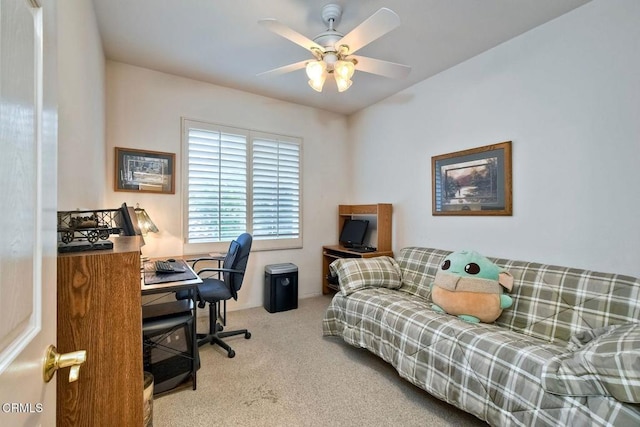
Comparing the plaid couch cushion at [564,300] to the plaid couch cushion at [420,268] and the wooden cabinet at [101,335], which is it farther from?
the wooden cabinet at [101,335]

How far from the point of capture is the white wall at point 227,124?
2.82 meters

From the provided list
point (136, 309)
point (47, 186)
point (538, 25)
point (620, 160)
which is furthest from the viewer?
point (538, 25)

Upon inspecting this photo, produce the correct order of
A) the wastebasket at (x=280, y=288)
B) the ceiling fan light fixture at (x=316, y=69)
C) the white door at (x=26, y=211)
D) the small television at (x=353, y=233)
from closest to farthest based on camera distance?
1. the white door at (x=26, y=211)
2. the ceiling fan light fixture at (x=316, y=69)
3. the wastebasket at (x=280, y=288)
4. the small television at (x=353, y=233)

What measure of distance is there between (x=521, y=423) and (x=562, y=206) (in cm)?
155

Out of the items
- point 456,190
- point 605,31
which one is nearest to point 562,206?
point 456,190

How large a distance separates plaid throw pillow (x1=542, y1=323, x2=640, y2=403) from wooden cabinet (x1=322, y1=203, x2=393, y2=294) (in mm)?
2092

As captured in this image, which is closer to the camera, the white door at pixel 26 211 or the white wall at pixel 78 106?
the white door at pixel 26 211

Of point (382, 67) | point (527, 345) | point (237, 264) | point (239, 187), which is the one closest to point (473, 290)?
point (527, 345)

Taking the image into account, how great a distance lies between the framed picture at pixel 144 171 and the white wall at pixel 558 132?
9.33 ft

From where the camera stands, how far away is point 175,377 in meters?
1.99

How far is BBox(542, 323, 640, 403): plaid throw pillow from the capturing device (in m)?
1.08

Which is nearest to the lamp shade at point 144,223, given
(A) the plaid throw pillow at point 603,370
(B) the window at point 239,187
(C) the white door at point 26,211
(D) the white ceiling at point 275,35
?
(B) the window at point 239,187

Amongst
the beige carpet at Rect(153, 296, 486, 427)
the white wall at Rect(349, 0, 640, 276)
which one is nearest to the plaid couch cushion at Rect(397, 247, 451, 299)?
the white wall at Rect(349, 0, 640, 276)

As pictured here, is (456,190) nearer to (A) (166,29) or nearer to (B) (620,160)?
(B) (620,160)
